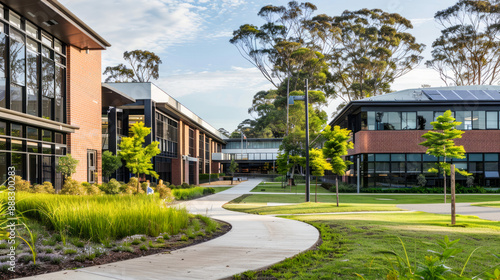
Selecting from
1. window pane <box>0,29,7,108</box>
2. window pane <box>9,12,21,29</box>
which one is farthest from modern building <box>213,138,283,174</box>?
window pane <box>0,29,7,108</box>

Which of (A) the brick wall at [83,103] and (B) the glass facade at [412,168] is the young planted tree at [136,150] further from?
(B) the glass facade at [412,168]

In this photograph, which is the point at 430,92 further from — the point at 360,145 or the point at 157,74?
the point at 157,74

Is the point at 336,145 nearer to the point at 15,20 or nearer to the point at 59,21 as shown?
the point at 59,21

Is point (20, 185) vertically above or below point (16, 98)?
below

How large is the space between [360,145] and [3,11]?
90.7 ft

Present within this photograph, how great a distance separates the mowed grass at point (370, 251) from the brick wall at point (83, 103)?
585 inches

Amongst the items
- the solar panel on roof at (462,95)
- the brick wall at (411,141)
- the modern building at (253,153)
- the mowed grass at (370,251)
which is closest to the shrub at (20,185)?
the mowed grass at (370,251)

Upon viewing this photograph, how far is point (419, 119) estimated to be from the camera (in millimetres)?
34688

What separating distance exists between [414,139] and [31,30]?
28816 millimetres

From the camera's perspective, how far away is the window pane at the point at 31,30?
17703 mm

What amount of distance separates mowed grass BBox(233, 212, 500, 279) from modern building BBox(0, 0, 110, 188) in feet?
42.0

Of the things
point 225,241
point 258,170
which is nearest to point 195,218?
point 225,241

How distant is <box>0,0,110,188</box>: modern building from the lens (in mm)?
16141

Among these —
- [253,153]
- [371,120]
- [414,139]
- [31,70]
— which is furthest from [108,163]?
[253,153]
